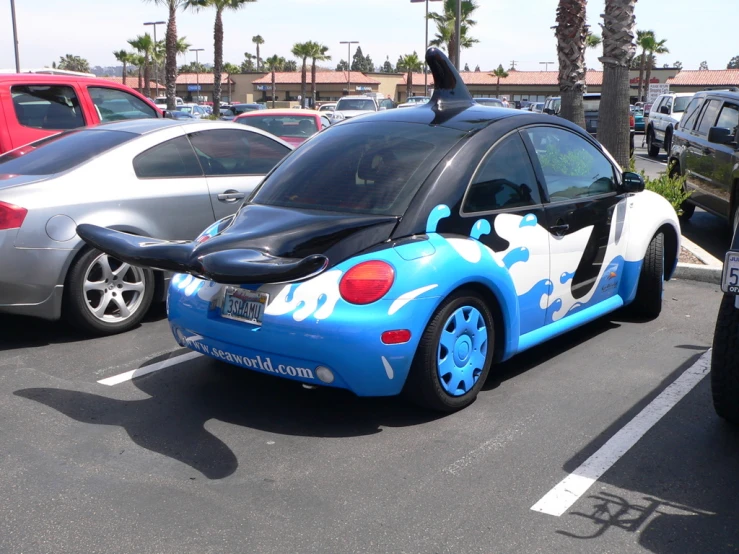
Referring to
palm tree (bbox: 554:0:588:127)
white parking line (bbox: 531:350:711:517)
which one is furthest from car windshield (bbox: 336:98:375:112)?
white parking line (bbox: 531:350:711:517)

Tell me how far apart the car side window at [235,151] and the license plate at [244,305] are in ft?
8.24

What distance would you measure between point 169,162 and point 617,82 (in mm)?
7006

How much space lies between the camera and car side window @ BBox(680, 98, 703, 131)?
10938 mm

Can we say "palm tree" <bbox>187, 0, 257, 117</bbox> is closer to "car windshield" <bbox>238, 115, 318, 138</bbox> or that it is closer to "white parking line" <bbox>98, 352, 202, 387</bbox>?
"car windshield" <bbox>238, 115, 318, 138</bbox>

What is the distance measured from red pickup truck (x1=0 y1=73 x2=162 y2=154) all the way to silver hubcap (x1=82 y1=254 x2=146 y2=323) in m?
2.79

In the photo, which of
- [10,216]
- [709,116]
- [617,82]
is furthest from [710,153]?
[10,216]

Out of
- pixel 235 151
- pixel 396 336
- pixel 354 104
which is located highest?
pixel 354 104

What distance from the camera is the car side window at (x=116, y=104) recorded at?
8742mm

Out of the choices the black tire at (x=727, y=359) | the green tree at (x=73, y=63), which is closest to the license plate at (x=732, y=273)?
the black tire at (x=727, y=359)

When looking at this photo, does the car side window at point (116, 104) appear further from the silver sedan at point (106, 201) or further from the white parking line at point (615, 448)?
the white parking line at point (615, 448)

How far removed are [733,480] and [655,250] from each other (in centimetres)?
Answer: 267

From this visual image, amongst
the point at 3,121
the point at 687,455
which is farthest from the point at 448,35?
the point at 687,455

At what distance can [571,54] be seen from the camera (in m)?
13.2

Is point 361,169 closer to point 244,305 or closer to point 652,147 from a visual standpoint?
point 244,305
